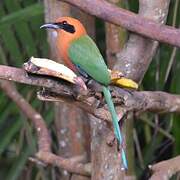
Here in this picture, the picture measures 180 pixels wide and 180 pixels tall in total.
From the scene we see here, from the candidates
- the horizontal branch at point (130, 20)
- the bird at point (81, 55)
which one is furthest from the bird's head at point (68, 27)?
the horizontal branch at point (130, 20)

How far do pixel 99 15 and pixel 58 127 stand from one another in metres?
0.53

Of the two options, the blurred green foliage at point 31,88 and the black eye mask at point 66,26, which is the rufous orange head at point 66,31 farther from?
the blurred green foliage at point 31,88

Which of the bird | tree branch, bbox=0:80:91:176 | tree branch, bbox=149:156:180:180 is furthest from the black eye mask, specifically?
tree branch, bbox=149:156:180:180

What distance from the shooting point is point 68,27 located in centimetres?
203

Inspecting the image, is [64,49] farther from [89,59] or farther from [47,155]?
[47,155]

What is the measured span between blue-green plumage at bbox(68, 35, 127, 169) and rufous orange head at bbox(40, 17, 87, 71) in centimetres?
2

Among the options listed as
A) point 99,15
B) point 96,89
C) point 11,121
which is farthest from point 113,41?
point 11,121

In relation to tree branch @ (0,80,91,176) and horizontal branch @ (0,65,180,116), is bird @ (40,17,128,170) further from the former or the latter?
tree branch @ (0,80,91,176)

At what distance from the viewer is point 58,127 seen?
7.47ft

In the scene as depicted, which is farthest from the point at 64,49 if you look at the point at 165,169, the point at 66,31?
the point at 165,169

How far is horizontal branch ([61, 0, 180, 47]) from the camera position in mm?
1837

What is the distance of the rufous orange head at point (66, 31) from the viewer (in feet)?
6.59

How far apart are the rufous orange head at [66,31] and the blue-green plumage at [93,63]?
0.02 metres

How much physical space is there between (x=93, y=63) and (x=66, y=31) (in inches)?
9.1
